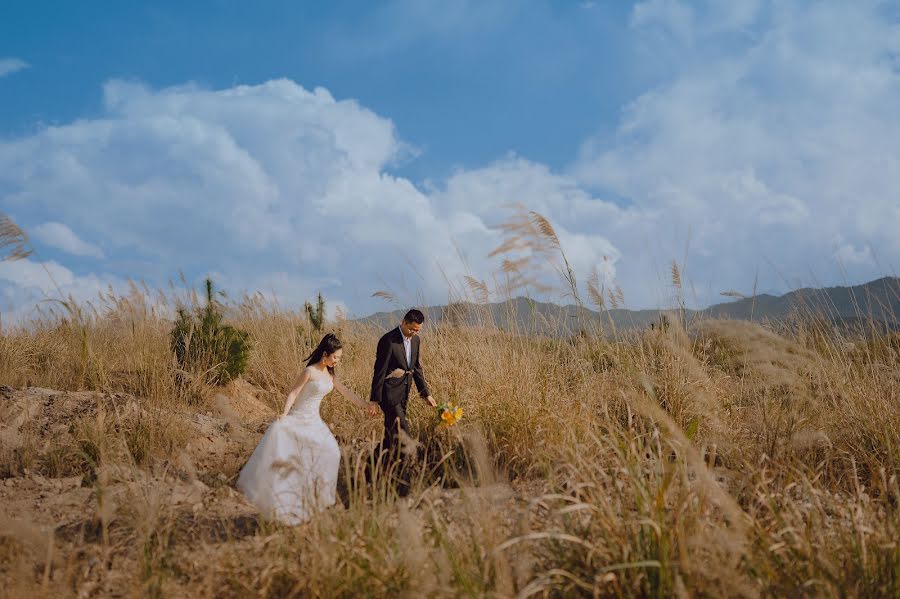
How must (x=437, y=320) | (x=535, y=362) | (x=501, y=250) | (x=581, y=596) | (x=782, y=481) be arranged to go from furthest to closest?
(x=437, y=320)
(x=535, y=362)
(x=501, y=250)
(x=782, y=481)
(x=581, y=596)

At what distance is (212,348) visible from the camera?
7.94m

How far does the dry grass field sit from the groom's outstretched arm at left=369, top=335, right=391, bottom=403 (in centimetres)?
57

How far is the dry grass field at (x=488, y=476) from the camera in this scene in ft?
8.18

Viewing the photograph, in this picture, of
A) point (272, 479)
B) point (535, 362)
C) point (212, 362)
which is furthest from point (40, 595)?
point (212, 362)

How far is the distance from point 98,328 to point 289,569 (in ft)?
27.1

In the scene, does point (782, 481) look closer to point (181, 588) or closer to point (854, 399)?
point (854, 399)

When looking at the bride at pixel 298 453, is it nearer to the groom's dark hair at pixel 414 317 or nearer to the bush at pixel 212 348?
the groom's dark hair at pixel 414 317

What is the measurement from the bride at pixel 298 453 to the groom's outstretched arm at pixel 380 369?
0.55ft

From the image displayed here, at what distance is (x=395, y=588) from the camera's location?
→ 2.53 m

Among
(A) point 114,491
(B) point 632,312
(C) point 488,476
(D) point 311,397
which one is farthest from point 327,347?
(B) point 632,312

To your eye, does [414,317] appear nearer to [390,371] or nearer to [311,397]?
[390,371]

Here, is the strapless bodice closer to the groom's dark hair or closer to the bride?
the bride

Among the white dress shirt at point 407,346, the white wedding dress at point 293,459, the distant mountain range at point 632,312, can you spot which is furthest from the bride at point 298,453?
the distant mountain range at point 632,312

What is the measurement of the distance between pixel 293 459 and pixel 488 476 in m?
1.14
